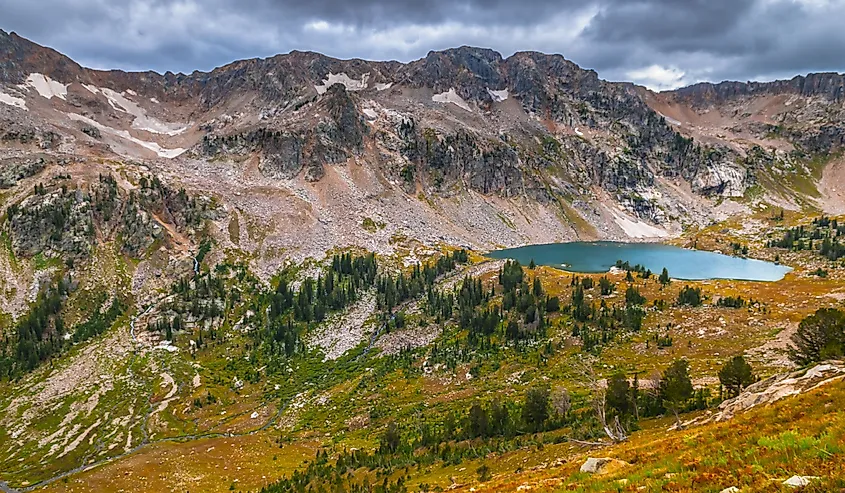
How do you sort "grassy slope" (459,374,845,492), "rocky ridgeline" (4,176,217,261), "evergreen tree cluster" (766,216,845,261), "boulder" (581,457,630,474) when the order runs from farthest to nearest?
"evergreen tree cluster" (766,216,845,261) → "rocky ridgeline" (4,176,217,261) → "boulder" (581,457,630,474) → "grassy slope" (459,374,845,492)

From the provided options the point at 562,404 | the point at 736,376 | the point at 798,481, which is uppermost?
the point at 798,481

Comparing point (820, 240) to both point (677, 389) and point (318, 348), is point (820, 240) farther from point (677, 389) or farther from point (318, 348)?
point (318, 348)

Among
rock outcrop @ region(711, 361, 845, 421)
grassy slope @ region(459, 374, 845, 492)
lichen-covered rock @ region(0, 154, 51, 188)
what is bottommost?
rock outcrop @ region(711, 361, 845, 421)

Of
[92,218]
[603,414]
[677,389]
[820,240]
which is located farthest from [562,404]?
[820,240]

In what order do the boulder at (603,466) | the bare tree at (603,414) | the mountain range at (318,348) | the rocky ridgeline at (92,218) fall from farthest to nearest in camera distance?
the rocky ridgeline at (92,218) < the mountain range at (318,348) < the bare tree at (603,414) < the boulder at (603,466)

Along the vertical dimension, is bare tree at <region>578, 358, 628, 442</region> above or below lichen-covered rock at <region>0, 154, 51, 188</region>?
below

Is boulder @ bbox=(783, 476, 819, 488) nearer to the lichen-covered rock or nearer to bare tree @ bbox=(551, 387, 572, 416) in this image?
bare tree @ bbox=(551, 387, 572, 416)

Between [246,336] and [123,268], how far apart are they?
1885 inches

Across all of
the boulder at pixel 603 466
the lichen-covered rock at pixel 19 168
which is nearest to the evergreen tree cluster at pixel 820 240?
the boulder at pixel 603 466

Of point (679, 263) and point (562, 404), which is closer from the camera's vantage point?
point (562, 404)

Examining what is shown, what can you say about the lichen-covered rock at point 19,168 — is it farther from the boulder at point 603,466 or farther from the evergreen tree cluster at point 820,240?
the evergreen tree cluster at point 820,240

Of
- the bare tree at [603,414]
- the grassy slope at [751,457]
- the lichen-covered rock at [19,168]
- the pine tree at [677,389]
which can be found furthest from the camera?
the lichen-covered rock at [19,168]

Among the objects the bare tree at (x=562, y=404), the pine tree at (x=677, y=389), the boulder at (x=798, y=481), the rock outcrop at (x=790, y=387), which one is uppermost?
the boulder at (x=798, y=481)

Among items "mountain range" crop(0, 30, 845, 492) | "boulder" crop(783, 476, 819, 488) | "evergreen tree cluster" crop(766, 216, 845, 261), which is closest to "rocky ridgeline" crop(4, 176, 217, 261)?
"mountain range" crop(0, 30, 845, 492)
